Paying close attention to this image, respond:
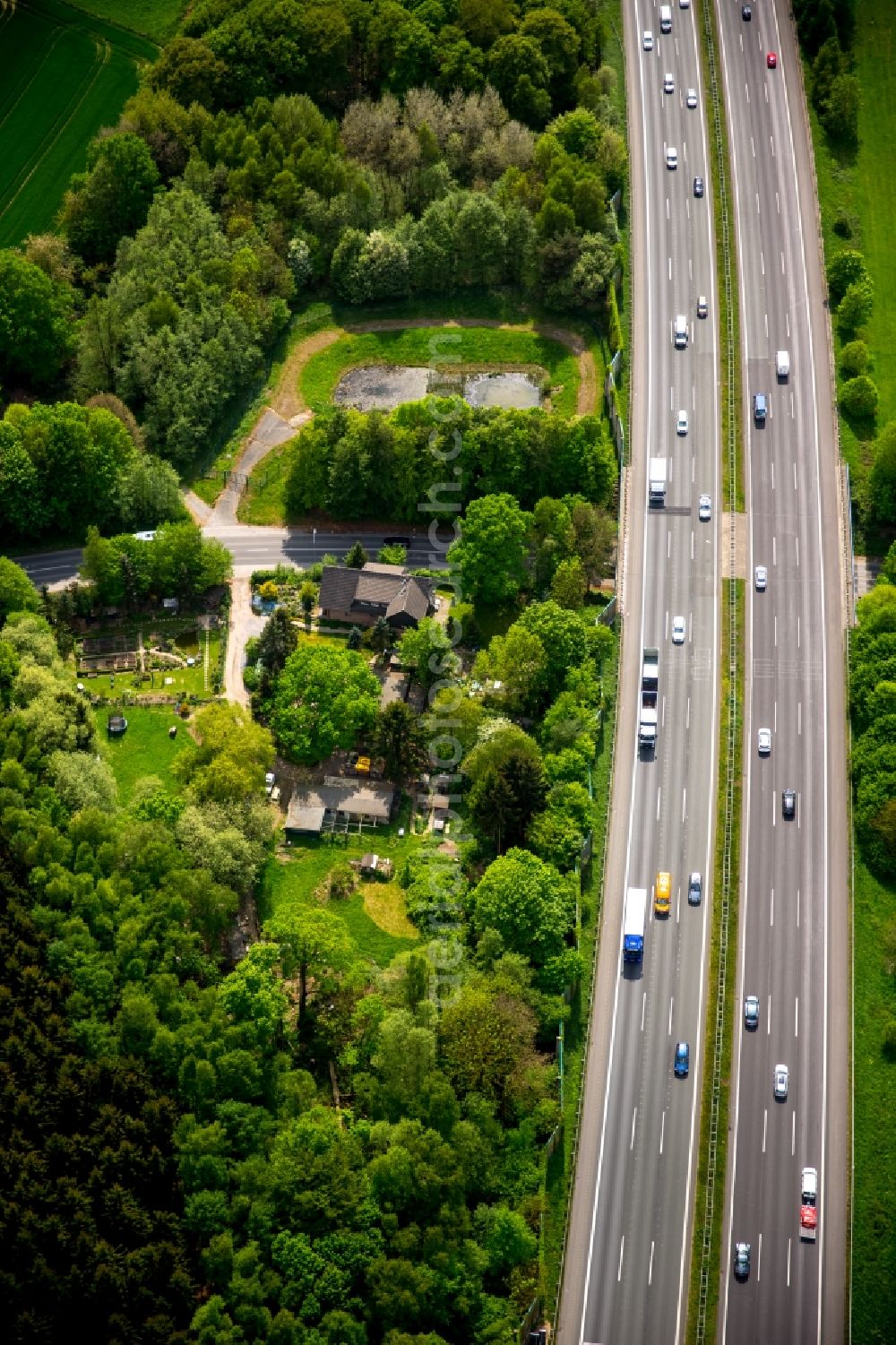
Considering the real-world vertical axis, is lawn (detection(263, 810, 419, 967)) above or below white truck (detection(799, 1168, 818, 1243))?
above

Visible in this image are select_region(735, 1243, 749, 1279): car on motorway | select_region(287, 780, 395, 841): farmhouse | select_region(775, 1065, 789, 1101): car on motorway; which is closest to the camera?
select_region(735, 1243, 749, 1279): car on motorway

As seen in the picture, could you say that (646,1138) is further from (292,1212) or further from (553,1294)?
(292,1212)

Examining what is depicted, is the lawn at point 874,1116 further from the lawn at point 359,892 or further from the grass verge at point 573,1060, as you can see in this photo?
the lawn at point 359,892

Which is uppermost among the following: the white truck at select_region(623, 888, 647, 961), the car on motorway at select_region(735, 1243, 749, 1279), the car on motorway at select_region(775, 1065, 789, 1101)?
the white truck at select_region(623, 888, 647, 961)

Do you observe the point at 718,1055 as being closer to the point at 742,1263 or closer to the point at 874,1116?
the point at 874,1116

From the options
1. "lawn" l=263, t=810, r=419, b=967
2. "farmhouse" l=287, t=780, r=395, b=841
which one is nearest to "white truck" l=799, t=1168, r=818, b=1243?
"lawn" l=263, t=810, r=419, b=967

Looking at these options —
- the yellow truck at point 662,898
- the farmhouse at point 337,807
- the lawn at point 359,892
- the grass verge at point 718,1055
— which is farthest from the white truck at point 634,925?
the farmhouse at point 337,807

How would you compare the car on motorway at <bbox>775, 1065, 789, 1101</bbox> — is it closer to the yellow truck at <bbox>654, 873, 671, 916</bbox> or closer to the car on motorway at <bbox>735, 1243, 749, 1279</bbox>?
Result: the car on motorway at <bbox>735, 1243, 749, 1279</bbox>

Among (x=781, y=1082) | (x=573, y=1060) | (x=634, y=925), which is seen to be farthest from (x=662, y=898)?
(x=781, y=1082)
